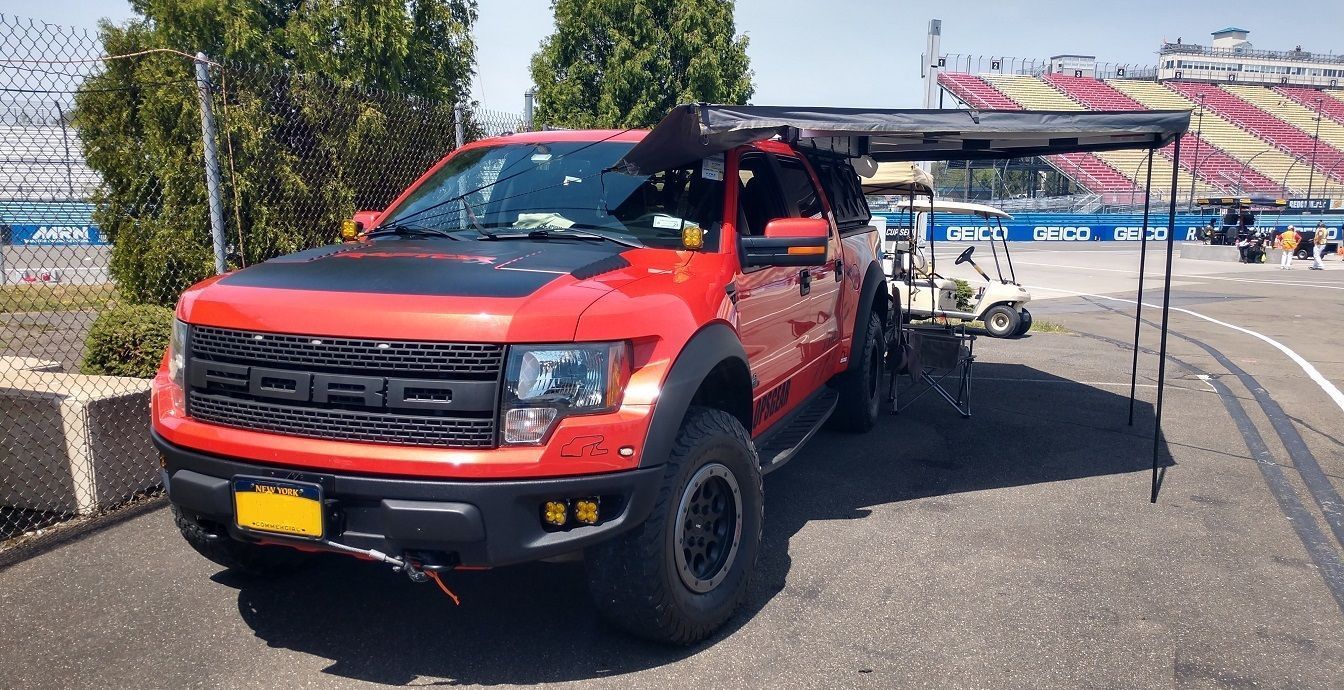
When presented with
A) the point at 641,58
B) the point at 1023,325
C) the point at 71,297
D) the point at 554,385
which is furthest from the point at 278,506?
the point at 641,58

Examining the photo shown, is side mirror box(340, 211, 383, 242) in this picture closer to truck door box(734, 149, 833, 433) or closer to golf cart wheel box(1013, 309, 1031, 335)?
truck door box(734, 149, 833, 433)

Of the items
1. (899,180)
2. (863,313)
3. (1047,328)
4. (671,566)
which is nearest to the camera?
(671,566)

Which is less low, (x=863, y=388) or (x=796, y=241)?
(x=796, y=241)

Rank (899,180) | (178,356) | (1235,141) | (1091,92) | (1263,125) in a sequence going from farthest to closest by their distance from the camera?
(1263,125) < (1091,92) < (1235,141) < (899,180) < (178,356)

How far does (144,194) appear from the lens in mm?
6941

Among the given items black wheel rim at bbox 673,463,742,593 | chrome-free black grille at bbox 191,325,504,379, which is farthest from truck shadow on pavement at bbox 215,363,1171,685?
chrome-free black grille at bbox 191,325,504,379

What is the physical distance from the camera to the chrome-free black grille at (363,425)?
3.05 m

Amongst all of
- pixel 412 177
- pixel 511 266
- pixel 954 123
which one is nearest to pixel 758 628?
pixel 511 266

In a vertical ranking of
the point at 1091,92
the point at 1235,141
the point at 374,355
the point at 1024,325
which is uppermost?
the point at 1091,92

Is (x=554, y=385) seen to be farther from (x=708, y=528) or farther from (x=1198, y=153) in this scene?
(x=1198, y=153)

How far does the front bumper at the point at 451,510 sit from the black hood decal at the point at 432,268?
621 mm

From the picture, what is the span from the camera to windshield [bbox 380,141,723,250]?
426 cm

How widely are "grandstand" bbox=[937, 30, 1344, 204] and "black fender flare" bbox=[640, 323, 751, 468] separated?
172 feet

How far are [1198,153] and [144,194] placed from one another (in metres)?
64.3
